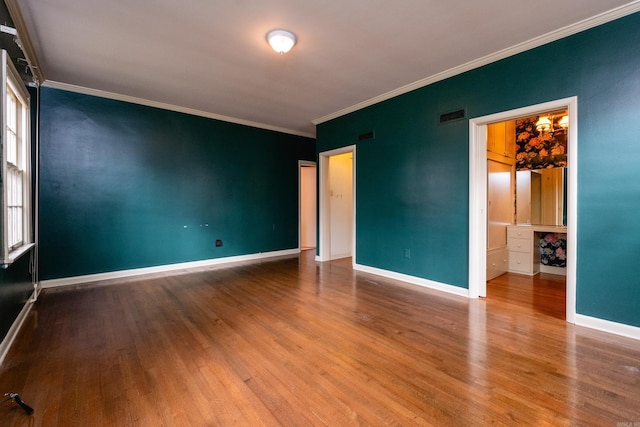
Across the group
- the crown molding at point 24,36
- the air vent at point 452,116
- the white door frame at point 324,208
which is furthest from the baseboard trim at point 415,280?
the crown molding at point 24,36

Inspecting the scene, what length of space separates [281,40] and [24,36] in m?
2.52

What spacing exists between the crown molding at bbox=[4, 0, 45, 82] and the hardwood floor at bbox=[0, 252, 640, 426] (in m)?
2.78

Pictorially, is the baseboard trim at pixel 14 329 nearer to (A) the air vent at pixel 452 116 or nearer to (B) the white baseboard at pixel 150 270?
(B) the white baseboard at pixel 150 270

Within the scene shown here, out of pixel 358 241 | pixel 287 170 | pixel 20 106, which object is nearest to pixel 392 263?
pixel 358 241

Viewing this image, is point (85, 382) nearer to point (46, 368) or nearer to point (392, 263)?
point (46, 368)

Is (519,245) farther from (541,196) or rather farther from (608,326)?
(608,326)

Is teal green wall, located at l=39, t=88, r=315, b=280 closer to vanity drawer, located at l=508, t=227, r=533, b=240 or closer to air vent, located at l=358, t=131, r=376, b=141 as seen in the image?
air vent, located at l=358, t=131, r=376, b=141

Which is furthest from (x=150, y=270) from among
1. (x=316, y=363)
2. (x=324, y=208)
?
(x=316, y=363)

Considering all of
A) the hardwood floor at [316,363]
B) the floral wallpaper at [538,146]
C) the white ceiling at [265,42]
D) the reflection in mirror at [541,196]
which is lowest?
the hardwood floor at [316,363]

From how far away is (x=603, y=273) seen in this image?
2602 millimetres

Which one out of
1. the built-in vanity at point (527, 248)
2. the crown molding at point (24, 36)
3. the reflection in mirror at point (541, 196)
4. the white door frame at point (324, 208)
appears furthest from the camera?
the white door frame at point (324, 208)

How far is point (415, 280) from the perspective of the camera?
13.4ft

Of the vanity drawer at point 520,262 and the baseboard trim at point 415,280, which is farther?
the vanity drawer at point 520,262

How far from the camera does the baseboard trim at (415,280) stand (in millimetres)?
3609
